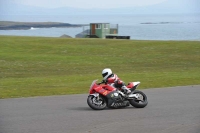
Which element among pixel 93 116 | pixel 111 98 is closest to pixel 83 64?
pixel 111 98

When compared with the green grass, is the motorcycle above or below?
above

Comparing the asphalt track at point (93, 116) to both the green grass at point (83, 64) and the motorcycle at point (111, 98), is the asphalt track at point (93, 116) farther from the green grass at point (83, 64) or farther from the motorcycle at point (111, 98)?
the green grass at point (83, 64)

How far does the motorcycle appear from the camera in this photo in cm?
1188

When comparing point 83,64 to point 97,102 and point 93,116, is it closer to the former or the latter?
point 97,102

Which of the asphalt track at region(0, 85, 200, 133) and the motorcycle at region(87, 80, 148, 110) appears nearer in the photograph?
the asphalt track at region(0, 85, 200, 133)

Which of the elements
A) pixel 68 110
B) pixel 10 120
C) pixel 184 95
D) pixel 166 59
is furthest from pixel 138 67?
pixel 10 120

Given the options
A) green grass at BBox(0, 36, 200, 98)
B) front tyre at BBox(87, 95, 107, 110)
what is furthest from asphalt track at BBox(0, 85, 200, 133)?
green grass at BBox(0, 36, 200, 98)

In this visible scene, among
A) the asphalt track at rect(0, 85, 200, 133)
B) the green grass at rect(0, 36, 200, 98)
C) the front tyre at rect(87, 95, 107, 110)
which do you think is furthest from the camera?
the green grass at rect(0, 36, 200, 98)

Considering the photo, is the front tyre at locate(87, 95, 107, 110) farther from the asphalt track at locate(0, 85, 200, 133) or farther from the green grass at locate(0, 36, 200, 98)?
the green grass at locate(0, 36, 200, 98)

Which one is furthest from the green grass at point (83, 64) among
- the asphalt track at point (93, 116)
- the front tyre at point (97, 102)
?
the front tyre at point (97, 102)

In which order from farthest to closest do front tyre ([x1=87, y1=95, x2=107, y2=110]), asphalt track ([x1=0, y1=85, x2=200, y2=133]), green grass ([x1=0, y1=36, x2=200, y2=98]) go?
green grass ([x1=0, y1=36, x2=200, y2=98]), front tyre ([x1=87, y1=95, x2=107, y2=110]), asphalt track ([x1=0, y1=85, x2=200, y2=133])

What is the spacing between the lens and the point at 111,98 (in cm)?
1192

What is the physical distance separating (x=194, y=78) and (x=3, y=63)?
12.5m

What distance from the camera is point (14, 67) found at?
27.1 m
